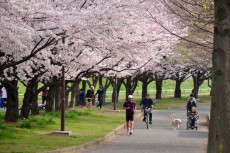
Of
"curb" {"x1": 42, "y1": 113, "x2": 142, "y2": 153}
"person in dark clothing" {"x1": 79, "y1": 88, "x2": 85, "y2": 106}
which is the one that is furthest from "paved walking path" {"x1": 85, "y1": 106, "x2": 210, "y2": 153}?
"person in dark clothing" {"x1": 79, "y1": 88, "x2": 85, "y2": 106}

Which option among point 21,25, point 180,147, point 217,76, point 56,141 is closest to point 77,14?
point 21,25

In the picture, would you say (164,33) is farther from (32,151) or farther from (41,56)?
(32,151)

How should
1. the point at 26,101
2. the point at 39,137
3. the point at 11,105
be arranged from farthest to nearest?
the point at 26,101, the point at 11,105, the point at 39,137

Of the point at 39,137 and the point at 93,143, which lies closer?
the point at 93,143

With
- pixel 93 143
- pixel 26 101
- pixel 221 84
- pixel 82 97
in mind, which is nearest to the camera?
pixel 221 84

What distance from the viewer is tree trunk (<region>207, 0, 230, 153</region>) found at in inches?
460

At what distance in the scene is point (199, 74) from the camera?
270 ft

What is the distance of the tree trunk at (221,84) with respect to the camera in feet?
38.3

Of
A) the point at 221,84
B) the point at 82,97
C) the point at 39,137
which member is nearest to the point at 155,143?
the point at 39,137

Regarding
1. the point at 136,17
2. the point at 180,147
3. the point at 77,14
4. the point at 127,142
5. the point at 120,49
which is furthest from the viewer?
the point at 120,49

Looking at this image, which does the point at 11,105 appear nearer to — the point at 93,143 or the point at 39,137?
the point at 39,137

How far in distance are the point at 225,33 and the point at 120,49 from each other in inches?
Result: 772

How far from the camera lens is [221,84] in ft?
38.7

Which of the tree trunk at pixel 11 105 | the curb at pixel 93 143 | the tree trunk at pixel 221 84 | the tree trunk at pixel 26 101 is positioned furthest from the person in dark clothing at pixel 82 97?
the tree trunk at pixel 221 84
